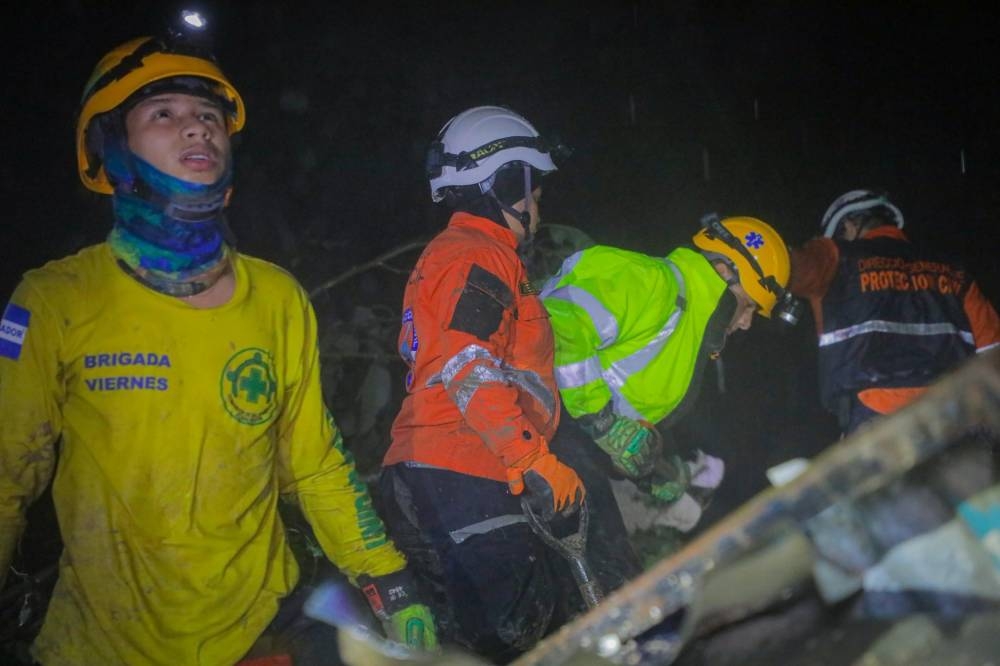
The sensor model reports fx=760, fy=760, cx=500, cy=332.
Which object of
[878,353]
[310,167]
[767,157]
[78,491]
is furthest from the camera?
[767,157]

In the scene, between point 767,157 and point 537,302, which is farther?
point 767,157

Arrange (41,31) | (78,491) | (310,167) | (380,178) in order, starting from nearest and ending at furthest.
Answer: (78,491)
(41,31)
(310,167)
(380,178)

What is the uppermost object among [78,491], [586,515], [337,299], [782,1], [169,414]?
[782,1]

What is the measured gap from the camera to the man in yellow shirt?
7.34 ft

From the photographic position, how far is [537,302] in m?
3.15

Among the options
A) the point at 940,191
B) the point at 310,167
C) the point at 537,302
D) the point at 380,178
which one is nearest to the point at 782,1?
the point at 940,191

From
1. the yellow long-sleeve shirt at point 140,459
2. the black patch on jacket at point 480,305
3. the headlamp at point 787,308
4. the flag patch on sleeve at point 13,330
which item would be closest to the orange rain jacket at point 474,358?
the black patch on jacket at point 480,305

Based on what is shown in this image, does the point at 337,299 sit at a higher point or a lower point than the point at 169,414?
higher

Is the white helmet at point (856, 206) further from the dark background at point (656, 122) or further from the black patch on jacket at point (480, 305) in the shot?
the black patch on jacket at point (480, 305)

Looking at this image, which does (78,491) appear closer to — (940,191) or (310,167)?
(310,167)

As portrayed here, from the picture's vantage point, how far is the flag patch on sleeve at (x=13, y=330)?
7.09 ft

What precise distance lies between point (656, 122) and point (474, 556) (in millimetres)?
7242

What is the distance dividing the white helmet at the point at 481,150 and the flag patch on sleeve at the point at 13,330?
5.81 ft

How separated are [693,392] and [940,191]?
23.3ft
